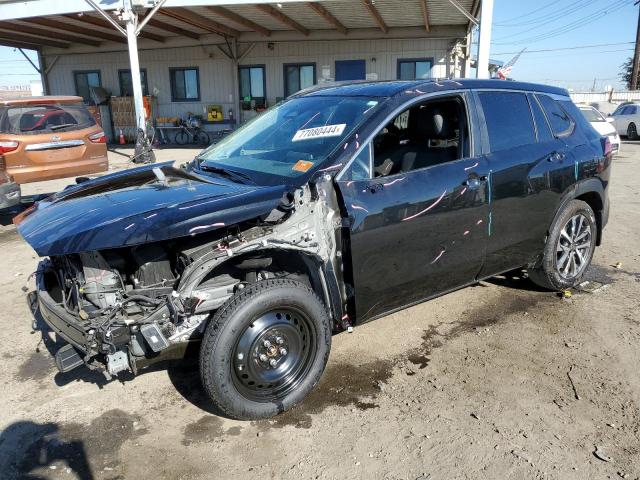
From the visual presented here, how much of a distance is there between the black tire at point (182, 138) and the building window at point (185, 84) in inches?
51.7

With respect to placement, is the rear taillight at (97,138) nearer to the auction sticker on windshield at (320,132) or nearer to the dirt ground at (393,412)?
the dirt ground at (393,412)

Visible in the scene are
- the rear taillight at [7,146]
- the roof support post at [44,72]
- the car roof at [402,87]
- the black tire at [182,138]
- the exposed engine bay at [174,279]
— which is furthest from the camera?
the roof support post at [44,72]

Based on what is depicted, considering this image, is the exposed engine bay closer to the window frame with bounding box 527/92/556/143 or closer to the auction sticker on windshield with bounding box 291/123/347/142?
the auction sticker on windshield with bounding box 291/123/347/142

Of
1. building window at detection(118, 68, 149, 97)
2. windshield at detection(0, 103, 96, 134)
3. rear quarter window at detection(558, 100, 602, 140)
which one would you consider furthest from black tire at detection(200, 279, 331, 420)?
building window at detection(118, 68, 149, 97)

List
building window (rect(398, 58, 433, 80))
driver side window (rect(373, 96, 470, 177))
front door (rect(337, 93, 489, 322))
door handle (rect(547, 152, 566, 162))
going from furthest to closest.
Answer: building window (rect(398, 58, 433, 80)), door handle (rect(547, 152, 566, 162)), driver side window (rect(373, 96, 470, 177)), front door (rect(337, 93, 489, 322))

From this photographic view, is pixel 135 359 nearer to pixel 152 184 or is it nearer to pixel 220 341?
pixel 220 341

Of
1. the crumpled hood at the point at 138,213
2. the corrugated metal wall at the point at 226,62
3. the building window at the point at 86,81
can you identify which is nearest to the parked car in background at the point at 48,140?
the crumpled hood at the point at 138,213

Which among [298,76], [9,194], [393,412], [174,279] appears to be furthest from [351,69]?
[393,412]

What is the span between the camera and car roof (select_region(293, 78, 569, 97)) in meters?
3.61

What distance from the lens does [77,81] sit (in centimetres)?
2184

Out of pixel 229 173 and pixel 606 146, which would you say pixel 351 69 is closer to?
pixel 606 146

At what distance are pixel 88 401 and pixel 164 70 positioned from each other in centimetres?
1904

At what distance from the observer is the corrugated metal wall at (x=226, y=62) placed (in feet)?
57.0

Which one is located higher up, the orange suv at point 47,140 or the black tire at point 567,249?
the orange suv at point 47,140
